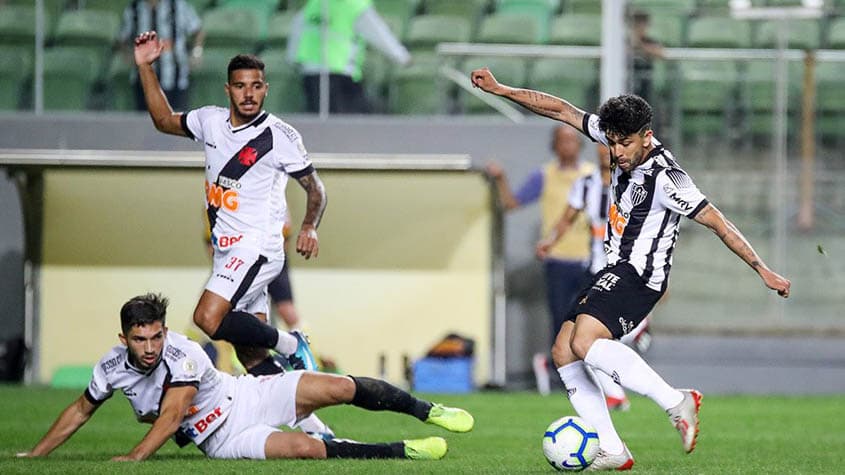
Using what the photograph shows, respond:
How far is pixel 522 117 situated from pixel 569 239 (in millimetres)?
1642

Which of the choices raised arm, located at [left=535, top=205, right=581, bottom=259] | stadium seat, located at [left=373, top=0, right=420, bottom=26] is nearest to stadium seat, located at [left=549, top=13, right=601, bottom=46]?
stadium seat, located at [left=373, top=0, right=420, bottom=26]

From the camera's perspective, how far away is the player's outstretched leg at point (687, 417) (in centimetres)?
734

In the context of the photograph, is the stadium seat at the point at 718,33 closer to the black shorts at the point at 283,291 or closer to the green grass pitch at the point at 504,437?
the green grass pitch at the point at 504,437

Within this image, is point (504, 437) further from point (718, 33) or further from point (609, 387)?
point (718, 33)

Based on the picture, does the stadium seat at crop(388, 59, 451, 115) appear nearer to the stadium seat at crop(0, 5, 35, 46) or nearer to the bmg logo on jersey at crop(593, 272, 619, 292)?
the stadium seat at crop(0, 5, 35, 46)

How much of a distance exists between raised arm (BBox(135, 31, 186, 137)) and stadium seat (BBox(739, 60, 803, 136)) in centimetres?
791

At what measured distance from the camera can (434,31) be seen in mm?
15672

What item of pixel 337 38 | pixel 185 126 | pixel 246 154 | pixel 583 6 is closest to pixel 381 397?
pixel 246 154

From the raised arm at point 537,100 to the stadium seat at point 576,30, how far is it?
733 cm

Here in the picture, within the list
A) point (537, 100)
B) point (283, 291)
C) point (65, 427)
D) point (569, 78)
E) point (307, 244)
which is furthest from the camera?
point (569, 78)

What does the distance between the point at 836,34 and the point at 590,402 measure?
346 inches

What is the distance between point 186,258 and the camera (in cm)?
1591

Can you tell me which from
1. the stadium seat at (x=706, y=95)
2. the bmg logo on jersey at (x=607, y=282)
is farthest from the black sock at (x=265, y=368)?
the stadium seat at (x=706, y=95)

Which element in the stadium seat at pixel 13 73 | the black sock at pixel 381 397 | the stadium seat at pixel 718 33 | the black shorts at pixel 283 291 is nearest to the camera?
the black sock at pixel 381 397
